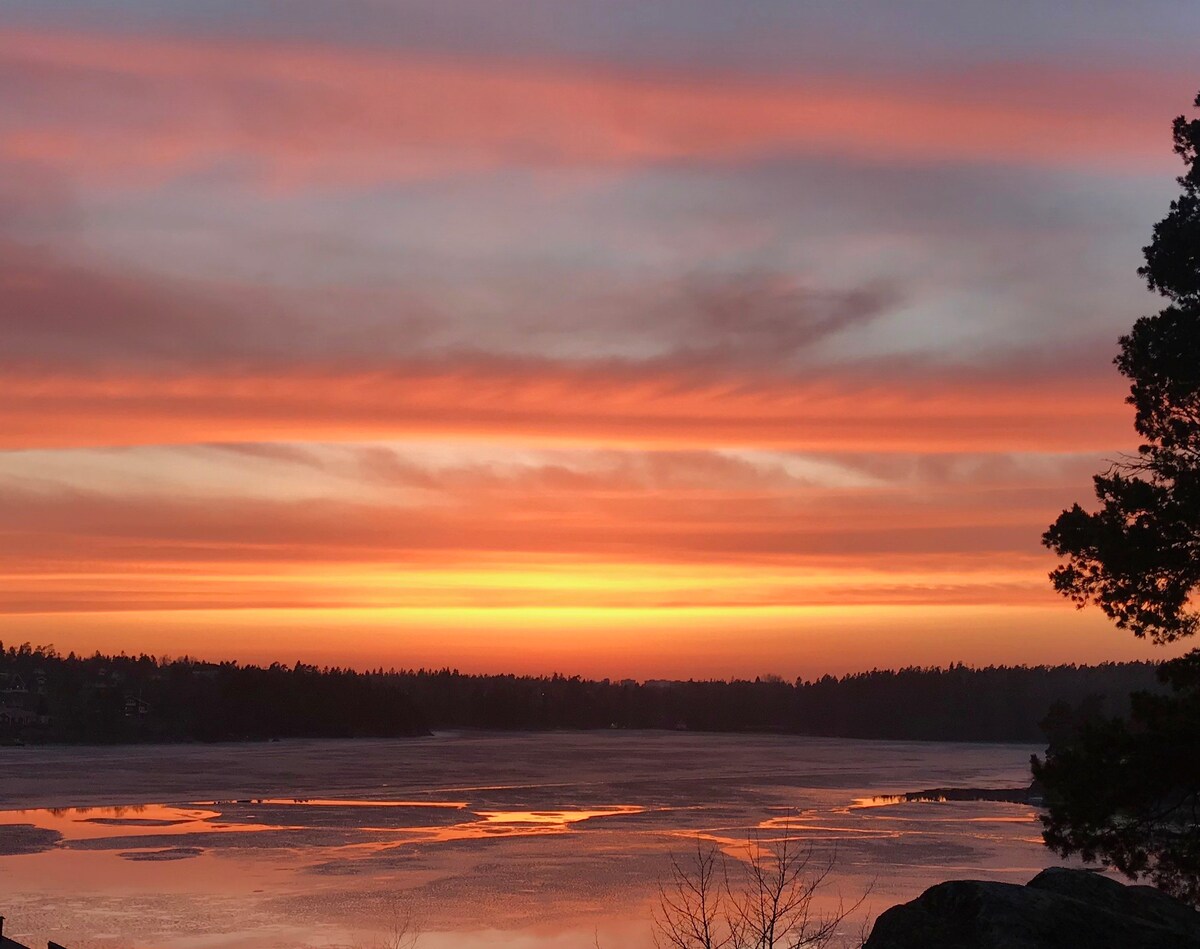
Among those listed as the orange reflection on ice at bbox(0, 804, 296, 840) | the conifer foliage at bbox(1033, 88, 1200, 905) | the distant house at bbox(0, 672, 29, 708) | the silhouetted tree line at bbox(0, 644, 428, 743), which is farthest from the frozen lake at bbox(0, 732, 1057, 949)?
the distant house at bbox(0, 672, 29, 708)

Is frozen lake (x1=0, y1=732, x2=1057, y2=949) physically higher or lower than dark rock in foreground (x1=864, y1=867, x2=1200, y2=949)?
lower

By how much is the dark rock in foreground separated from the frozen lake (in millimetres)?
16579

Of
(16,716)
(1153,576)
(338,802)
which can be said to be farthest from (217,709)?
(1153,576)

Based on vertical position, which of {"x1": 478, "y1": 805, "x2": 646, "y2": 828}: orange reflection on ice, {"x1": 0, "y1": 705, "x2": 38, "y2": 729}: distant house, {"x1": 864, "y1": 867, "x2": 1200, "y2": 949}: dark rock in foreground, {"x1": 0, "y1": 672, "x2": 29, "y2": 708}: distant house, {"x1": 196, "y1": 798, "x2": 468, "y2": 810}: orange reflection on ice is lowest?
{"x1": 0, "y1": 705, "x2": 38, "y2": 729}: distant house

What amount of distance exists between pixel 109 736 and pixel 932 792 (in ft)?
320

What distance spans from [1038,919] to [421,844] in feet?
117

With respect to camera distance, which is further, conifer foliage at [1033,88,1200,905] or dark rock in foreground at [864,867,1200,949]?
conifer foliage at [1033,88,1200,905]

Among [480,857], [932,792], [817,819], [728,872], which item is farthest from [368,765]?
[728,872]

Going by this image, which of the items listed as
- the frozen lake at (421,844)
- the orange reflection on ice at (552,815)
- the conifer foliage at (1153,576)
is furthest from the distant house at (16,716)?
the conifer foliage at (1153,576)

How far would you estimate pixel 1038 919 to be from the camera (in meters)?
12.6

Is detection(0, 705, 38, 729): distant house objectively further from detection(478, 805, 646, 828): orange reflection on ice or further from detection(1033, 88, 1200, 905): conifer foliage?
detection(1033, 88, 1200, 905): conifer foliage

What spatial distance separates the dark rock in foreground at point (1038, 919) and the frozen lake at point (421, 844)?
54.4 feet

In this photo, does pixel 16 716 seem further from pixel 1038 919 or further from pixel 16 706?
pixel 1038 919

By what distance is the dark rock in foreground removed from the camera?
12562 millimetres
